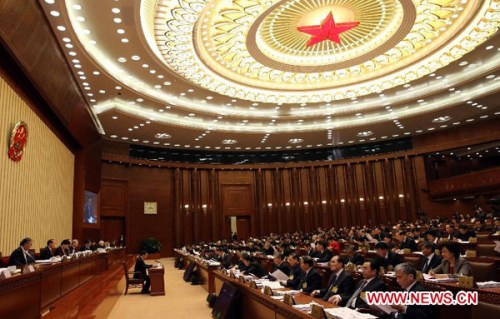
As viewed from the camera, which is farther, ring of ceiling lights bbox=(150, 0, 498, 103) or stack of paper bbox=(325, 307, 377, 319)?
ring of ceiling lights bbox=(150, 0, 498, 103)

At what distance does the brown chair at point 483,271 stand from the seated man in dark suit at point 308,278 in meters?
2.03

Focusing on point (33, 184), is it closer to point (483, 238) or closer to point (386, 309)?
point (386, 309)

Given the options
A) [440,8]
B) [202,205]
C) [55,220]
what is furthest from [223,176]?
[440,8]

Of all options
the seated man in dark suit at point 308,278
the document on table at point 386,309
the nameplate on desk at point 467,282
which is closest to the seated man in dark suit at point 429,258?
the nameplate on desk at point 467,282

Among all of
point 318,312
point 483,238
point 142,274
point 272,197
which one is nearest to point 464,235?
point 483,238

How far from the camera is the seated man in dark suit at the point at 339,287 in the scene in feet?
Answer: 14.9

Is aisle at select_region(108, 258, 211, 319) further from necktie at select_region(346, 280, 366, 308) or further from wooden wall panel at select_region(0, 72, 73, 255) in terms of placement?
necktie at select_region(346, 280, 366, 308)

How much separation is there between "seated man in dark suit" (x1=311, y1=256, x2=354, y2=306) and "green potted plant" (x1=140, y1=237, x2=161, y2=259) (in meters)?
17.1

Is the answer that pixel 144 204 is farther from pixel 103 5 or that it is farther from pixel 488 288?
pixel 488 288

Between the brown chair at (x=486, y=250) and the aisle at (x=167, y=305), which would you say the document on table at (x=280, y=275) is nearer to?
the aisle at (x=167, y=305)

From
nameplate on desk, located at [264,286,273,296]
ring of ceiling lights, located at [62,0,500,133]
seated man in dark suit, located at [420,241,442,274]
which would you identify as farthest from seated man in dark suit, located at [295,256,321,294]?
ring of ceiling lights, located at [62,0,500,133]

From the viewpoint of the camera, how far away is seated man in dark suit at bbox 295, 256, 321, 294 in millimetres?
5429

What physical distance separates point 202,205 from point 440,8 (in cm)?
1652

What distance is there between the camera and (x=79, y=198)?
15180 mm
